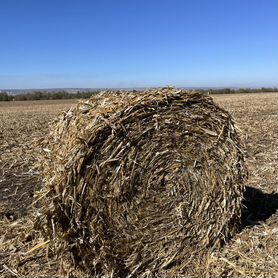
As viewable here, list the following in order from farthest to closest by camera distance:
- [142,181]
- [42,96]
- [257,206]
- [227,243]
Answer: [42,96] → [257,206] → [227,243] → [142,181]

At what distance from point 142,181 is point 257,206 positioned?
1.97m

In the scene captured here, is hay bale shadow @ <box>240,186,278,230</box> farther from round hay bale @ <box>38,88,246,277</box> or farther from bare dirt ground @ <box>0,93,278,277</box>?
round hay bale @ <box>38,88,246,277</box>

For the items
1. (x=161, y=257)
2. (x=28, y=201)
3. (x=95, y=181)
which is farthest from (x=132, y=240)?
(x=28, y=201)

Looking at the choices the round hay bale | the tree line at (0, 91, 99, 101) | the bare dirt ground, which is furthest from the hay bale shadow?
the tree line at (0, 91, 99, 101)

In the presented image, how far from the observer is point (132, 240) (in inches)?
186

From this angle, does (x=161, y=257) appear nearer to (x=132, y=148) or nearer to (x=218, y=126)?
(x=132, y=148)

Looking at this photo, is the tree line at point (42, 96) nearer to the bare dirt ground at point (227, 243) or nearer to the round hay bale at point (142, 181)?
the bare dirt ground at point (227, 243)

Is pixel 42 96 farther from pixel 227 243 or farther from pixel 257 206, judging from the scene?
pixel 227 243

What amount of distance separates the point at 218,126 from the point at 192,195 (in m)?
0.78

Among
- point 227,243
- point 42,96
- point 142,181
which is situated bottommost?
point 42,96

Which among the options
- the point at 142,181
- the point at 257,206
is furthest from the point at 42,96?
the point at 142,181

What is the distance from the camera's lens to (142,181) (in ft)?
15.8

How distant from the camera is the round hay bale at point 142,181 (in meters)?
4.51

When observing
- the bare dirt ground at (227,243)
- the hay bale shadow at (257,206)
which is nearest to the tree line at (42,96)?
the bare dirt ground at (227,243)
